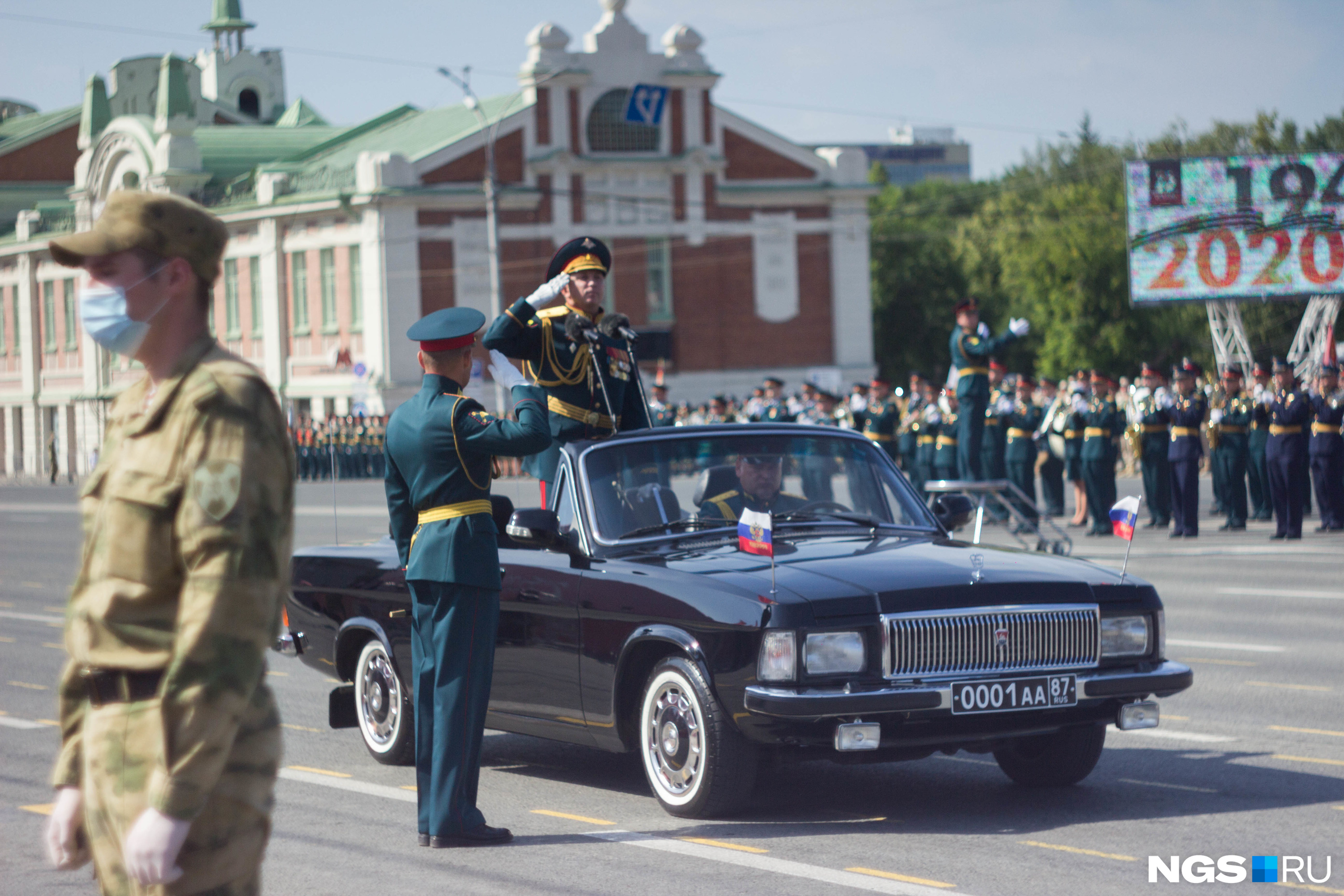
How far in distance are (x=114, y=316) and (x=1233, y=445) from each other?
21203mm

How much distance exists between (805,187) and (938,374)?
36.8 meters

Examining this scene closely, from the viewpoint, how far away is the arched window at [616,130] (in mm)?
57938

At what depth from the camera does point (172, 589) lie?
10.6 ft

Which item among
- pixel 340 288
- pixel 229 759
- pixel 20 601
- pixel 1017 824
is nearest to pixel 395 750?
pixel 1017 824

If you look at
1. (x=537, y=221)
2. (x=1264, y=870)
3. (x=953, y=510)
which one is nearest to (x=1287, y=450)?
(x=953, y=510)

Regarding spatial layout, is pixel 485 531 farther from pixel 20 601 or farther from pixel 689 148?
pixel 689 148

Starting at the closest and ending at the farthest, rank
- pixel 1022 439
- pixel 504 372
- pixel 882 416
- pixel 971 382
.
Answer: pixel 504 372
pixel 971 382
pixel 1022 439
pixel 882 416

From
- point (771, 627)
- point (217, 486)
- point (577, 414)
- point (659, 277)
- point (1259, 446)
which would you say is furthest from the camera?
point (659, 277)

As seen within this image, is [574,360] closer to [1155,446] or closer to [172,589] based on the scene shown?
[172,589]

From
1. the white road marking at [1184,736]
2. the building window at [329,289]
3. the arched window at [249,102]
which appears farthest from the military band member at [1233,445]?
the arched window at [249,102]

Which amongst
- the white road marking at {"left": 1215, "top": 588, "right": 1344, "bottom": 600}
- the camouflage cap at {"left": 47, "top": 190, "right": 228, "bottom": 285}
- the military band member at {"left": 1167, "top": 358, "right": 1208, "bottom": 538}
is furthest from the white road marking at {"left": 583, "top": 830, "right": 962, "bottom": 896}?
the military band member at {"left": 1167, "top": 358, "right": 1208, "bottom": 538}

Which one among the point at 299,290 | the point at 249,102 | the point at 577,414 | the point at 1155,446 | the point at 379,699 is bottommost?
the point at 379,699

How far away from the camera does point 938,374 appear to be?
315ft

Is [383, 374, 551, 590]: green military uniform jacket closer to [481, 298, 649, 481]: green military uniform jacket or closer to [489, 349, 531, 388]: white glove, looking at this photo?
[489, 349, 531, 388]: white glove
